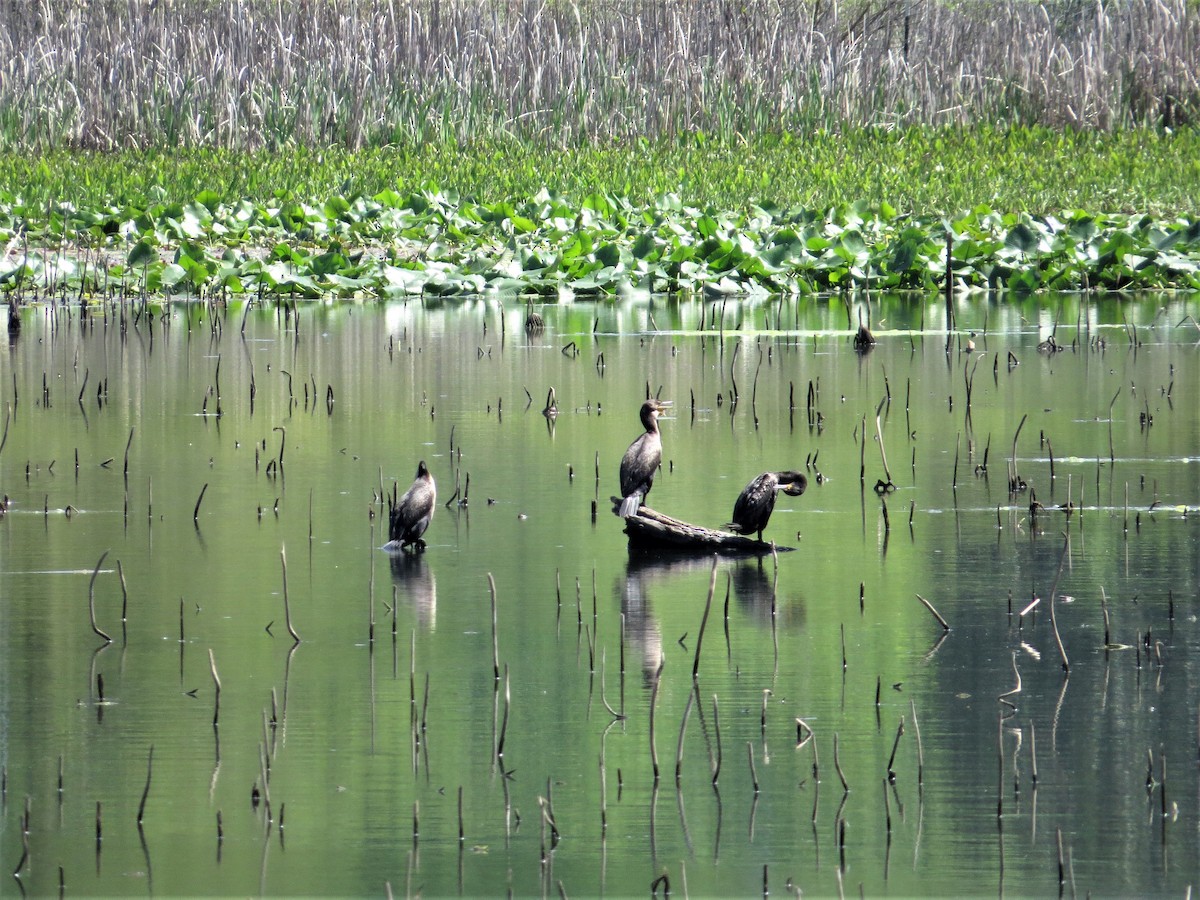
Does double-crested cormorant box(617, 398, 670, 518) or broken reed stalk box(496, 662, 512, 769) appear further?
double-crested cormorant box(617, 398, 670, 518)

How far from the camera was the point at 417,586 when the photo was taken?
22.5 feet

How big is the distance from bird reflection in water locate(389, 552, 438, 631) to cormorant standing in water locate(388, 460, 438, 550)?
Result: 0.31 feet

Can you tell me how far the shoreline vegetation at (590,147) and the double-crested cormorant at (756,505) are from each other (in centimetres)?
864

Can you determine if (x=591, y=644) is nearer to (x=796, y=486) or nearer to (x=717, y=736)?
(x=717, y=736)

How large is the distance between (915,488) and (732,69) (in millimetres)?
15492

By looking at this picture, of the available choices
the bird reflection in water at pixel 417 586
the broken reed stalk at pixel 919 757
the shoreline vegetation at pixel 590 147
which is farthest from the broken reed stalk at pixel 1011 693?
the shoreline vegetation at pixel 590 147

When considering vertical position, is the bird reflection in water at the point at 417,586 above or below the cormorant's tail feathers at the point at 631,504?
below

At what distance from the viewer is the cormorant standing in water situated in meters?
7.41

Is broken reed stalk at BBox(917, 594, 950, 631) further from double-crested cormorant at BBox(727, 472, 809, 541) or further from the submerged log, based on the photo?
double-crested cormorant at BBox(727, 472, 809, 541)

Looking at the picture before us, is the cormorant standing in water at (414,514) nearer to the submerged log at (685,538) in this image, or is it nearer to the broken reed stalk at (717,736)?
the submerged log at (685,538)

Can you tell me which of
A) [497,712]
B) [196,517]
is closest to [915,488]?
[196,517]

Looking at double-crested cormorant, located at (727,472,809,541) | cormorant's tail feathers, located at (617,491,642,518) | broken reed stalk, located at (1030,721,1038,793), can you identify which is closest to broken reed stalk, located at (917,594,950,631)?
broken reed stalk, located at (1030,721,1038,793)

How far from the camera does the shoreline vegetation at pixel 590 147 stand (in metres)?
16.8

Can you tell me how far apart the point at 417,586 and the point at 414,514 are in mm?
607
